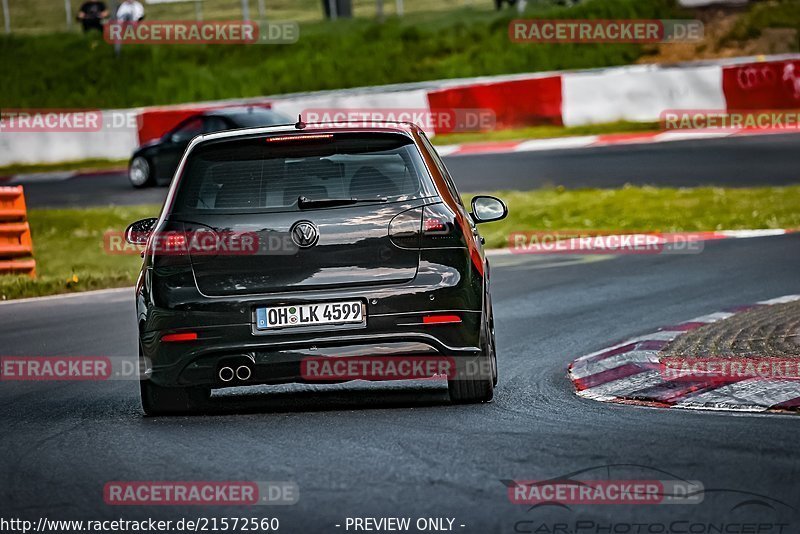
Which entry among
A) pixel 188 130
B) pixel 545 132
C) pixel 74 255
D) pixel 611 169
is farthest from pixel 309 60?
pixel 74 255

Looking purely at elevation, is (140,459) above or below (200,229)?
below

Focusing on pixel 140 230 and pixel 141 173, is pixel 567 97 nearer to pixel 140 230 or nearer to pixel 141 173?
pixel 141 173

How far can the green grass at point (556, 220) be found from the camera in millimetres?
18484

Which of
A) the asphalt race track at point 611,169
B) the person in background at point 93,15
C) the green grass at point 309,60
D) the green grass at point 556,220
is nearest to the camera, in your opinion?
the green grass at point 556,220

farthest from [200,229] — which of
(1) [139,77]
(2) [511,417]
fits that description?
(1) [139,77]

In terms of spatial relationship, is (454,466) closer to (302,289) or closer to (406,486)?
(406,486)

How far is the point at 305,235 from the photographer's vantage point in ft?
27.9

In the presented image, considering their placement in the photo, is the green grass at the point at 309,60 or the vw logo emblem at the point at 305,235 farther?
the green grass at the point at 309,60

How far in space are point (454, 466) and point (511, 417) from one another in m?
1.41

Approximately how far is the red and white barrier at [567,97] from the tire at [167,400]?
72.7ft

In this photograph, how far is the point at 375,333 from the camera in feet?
27.7

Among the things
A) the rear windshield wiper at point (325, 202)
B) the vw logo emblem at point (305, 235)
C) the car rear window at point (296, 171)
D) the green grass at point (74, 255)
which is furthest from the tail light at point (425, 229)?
the green grass at point (74, 255)

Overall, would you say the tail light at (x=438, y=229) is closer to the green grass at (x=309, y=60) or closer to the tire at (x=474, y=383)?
the tire at (x=474, y=383)

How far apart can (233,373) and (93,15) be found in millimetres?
42973
